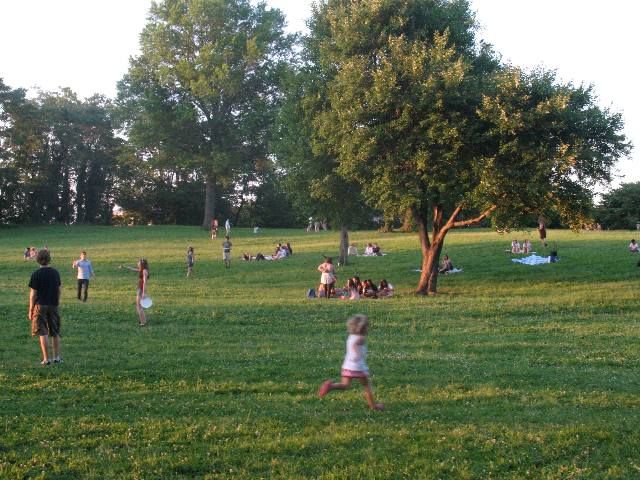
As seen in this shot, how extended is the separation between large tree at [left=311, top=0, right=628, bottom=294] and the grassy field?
12.8 feet

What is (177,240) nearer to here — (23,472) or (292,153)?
(292,153)

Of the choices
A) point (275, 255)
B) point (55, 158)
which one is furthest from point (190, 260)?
point (55, 158)

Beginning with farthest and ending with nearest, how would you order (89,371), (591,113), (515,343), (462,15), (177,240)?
(177,240) < (462,15) < (591,113) < (515,343) < (89,371)

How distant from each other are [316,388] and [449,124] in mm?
14887

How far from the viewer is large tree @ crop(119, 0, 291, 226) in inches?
2179

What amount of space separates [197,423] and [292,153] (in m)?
22.3

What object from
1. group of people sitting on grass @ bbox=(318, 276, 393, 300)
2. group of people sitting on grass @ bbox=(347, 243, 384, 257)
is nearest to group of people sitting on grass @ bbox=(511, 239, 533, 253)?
group of people sitting on grass @ bbox=(347, 243, 384, 257)

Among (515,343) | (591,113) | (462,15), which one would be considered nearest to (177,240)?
(462,15)

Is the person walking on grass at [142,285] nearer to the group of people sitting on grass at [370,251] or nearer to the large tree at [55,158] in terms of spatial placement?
the group of people sitting on grass at [370,251]

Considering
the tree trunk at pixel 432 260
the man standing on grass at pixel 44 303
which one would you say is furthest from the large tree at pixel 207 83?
the man standing on grass at pixel 44 303

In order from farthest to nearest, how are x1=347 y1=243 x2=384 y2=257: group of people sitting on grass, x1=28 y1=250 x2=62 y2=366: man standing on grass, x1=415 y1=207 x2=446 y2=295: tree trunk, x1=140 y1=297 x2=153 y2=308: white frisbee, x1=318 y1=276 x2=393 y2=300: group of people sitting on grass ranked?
x1=347 y1=243 x2=384 y2=257: group of people sitting on grass
x1=415 y1=207 x2=446 y2=295: tree trunk
x1=318 y1=276 x2=393 y2=300: group of people sitting on grass
x1=140 y1=297 x2=153 y2=308: white frisbee
x1=28 y1=250 x2=62 y2=366: man standing on grass

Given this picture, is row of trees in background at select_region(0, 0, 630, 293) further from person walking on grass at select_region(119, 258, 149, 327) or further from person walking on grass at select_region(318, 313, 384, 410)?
person walking on grass at select_region(318, 313, 384, 410)

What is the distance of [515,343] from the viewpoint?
15656 millimetres

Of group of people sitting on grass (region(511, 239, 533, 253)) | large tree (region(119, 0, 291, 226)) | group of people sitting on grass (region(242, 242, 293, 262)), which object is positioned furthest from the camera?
large tree (region(119, 0, 291, 226))
